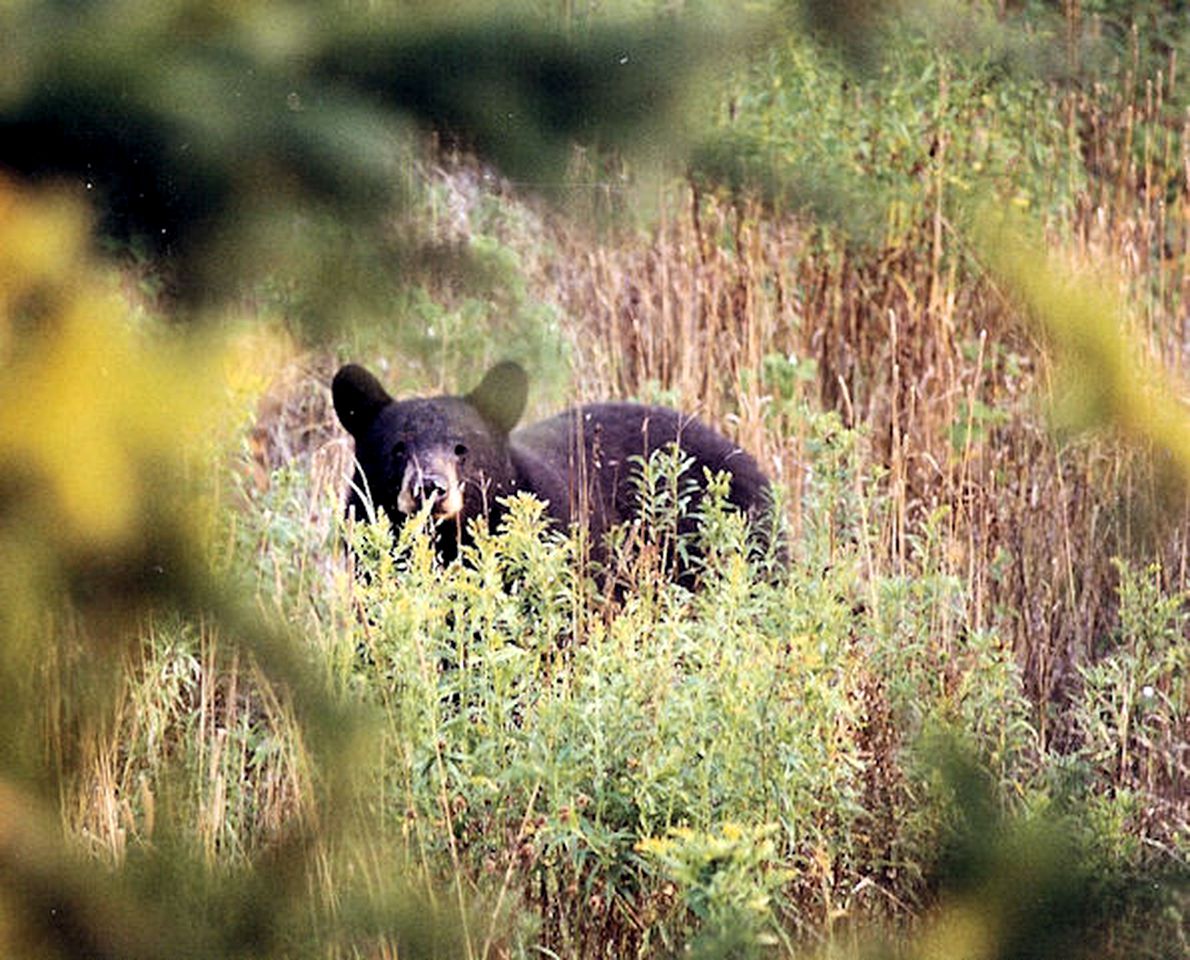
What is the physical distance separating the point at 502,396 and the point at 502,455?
0.19 metres

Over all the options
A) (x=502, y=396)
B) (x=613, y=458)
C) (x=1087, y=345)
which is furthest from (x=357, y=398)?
(x=1087, y=345)

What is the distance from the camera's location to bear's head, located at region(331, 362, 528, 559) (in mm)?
5703

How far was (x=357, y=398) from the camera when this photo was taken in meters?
5.92

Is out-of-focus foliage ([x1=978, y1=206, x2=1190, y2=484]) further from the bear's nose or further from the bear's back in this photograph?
the bear's back

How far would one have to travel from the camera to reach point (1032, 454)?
6117mm

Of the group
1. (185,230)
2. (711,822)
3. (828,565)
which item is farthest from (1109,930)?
(828,565)

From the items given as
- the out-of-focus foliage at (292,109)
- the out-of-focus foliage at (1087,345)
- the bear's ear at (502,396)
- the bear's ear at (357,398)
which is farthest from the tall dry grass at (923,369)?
the out-of-focus foliage at (292,109)

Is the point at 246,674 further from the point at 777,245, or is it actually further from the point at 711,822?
the point at 777,245

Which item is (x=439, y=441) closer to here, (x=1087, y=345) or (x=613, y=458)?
(x=613, y=458)

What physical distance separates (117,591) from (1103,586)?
17.2 feet

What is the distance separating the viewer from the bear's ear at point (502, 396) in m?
5.85

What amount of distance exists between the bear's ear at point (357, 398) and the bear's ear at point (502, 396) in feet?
0.94

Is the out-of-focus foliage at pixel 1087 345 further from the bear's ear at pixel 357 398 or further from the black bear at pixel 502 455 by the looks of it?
the bear's ear at pixel 357 398

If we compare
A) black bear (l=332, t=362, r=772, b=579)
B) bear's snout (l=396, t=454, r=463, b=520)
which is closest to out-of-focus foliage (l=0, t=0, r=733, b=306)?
black bear (l=332, t=362, r=772, b=579)
